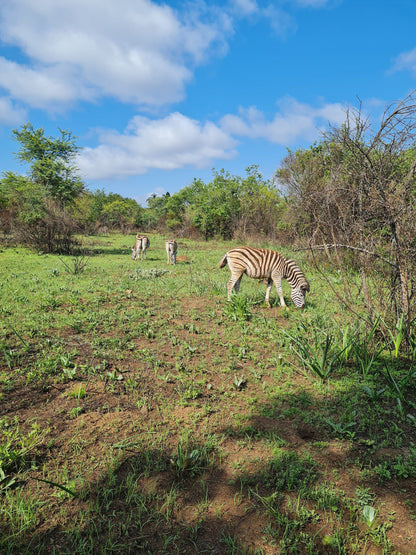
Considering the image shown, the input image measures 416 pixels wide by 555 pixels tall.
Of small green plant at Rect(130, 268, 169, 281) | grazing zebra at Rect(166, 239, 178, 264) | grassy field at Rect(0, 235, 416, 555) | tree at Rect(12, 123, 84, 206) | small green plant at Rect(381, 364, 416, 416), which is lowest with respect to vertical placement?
grassy field at Rect(0, 235, 416, 555)

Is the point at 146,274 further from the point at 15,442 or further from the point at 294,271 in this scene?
the point at 15,442

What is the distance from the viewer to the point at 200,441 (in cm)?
343

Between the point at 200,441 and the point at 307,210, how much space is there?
4507 mm

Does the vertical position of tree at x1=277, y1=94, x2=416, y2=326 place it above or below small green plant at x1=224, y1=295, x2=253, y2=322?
above

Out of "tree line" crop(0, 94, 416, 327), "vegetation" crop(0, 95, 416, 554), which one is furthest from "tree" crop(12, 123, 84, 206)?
"vegetation" crop(0, 95, 416, 554)

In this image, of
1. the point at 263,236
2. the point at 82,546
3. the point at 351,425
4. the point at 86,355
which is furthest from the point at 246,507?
the point at 263,236

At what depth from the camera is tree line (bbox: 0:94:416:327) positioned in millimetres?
4871

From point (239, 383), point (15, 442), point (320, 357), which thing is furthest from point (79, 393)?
point (320, 357)

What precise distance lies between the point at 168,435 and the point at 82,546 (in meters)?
1.34

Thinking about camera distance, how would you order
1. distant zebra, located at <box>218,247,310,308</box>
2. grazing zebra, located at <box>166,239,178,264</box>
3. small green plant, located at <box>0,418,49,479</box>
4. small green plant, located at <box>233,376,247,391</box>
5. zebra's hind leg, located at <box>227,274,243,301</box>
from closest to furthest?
small green plant, located at <box>0,418,49,479</box> → small green plant, located at <box>233,376,247,391</box> → distant zebra, located at <box>218,247,310,308</box> → zebra's hind leg, located at <box>227,274,243,301</box> → grazing zebra, located at <box>166,239,178,264</box>

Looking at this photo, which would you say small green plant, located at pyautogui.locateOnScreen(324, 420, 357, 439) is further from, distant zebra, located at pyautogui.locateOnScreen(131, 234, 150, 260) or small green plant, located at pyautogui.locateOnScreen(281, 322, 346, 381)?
distant zebra, located at pyautogui.locateOnScreen(131, 234, 150, 260)

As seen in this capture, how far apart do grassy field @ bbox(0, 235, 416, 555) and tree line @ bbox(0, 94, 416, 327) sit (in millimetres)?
1286

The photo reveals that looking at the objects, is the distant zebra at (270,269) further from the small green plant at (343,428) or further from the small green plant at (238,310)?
the small green plant at (343,428)

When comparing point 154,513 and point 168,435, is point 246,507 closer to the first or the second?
point 154,513
